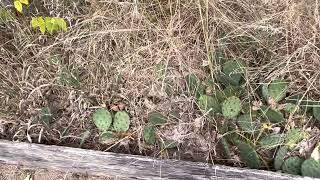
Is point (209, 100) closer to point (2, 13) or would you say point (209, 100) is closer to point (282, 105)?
point (282, 105)

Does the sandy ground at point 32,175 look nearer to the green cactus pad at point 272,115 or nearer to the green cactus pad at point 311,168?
the green cactus pad at point 272,115

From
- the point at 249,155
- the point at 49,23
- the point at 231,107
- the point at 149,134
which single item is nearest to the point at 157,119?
the point at 149,134

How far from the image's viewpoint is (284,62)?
2.32 meters

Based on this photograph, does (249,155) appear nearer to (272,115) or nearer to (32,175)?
(272,115)

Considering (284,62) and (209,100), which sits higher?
(284,62)

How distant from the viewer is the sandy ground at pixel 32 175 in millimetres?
2473

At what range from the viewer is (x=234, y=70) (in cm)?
235

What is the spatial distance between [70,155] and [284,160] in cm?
105

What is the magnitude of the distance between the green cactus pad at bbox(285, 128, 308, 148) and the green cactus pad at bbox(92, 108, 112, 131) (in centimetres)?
88

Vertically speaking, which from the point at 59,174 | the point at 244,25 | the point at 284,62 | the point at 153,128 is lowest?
the point at 59,174

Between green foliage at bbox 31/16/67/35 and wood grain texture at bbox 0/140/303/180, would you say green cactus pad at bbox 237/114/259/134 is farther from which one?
green foliage at bbox 31/16/67/35

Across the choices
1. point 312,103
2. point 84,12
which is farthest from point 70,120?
point 312,103

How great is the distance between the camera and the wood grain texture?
2221 millimetres

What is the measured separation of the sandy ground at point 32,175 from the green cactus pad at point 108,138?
0.20 metres
